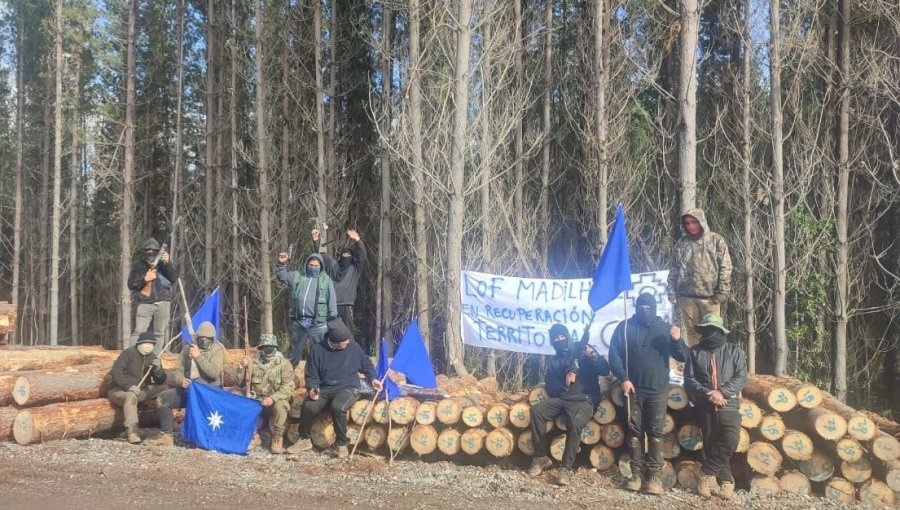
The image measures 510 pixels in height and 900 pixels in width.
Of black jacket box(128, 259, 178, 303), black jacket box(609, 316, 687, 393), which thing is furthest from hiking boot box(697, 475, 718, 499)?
black jacket box(128, 259, 178, 303)

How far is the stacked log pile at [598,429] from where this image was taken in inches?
242

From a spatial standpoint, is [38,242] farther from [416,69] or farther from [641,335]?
[641,335]

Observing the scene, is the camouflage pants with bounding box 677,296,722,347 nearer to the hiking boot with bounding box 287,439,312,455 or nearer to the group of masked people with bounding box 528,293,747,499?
the group of masked people with bounding box 528,293,747,499

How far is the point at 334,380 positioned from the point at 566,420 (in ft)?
9.67

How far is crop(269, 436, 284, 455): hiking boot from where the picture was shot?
7.80m

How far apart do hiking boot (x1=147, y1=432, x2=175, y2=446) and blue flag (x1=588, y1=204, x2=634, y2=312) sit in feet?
18.7

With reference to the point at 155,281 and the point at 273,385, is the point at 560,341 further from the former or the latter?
the point at 155,281

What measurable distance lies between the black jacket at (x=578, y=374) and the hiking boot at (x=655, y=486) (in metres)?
0.97

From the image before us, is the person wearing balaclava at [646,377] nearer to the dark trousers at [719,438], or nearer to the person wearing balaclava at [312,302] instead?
the dark trousers at [719,438]

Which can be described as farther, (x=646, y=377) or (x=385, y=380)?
(x=385, y=380)

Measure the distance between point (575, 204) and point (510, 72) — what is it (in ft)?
13.9

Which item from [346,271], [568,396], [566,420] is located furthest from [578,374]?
[346,271]

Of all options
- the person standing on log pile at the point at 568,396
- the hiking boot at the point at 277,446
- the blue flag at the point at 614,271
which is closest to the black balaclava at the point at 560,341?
the person standing on log pile at the point at 568,396

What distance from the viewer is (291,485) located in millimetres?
6375
